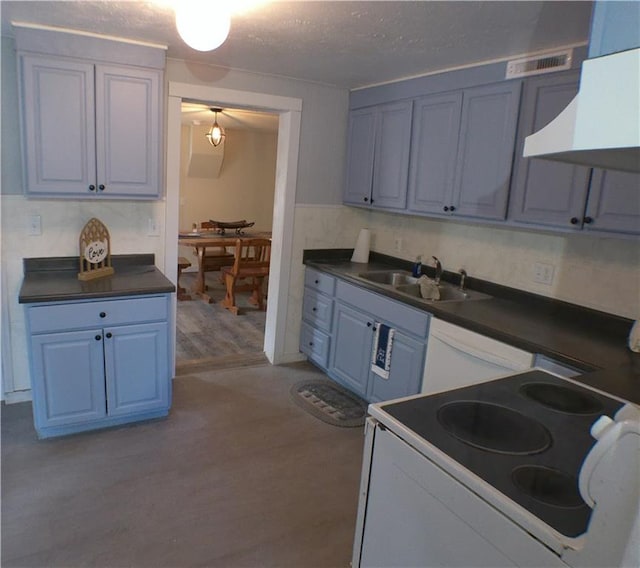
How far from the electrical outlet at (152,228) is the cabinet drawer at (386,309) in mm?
1311

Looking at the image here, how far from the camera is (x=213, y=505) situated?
2.30m

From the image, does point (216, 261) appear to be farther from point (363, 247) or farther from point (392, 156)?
point (392, 156)

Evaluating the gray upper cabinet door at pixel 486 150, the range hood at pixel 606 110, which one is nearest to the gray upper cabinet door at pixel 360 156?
the gray upper cabinet door at pixel 486 150

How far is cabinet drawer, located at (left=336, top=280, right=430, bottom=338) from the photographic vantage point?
281cm

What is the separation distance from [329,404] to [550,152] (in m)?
2.77

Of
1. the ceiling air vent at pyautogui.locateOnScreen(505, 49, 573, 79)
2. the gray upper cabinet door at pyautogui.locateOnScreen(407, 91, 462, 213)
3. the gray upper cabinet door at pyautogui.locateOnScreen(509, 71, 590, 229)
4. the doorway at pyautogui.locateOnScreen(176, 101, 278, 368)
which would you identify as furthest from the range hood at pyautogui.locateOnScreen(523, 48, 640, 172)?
the doorway at pyautogui.locateOnScreen(176, 101, 278, 368)

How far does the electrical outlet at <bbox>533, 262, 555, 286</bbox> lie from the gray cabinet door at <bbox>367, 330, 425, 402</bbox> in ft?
2.47

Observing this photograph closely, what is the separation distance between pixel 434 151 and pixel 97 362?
2.37 m

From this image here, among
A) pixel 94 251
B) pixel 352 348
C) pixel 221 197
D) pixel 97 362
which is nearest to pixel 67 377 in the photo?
pixel 97 362

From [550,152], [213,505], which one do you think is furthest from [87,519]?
[550,152]

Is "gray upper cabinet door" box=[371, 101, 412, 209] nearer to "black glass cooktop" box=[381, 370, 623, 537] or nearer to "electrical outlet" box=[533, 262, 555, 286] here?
"electrical outlet" box=[533, 262, 555, 286]

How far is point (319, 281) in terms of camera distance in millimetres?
3771

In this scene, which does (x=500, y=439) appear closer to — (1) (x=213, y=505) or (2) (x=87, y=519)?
(1) (x=213, y=505)

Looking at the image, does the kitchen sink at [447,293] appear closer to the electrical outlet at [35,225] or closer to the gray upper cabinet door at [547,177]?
the gray upper cabinet door at [547,177]
